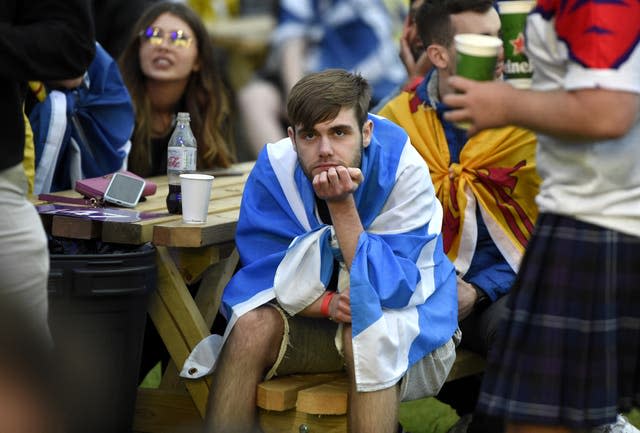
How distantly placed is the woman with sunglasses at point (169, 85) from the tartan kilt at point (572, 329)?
3089mm

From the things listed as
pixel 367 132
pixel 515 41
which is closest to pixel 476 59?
pixel 515 41

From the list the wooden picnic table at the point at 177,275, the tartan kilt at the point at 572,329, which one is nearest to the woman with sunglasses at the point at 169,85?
the wooden picnic table at the point at 177,275

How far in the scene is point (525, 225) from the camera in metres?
4.73

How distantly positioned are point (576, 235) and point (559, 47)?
0.44m

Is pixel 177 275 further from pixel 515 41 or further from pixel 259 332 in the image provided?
pixel 515 41

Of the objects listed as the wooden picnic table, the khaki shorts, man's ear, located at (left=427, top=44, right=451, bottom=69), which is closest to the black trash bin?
the wooden picnic table

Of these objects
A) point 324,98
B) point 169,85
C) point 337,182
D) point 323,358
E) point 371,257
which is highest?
point 324,98

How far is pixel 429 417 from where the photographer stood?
17.5ft

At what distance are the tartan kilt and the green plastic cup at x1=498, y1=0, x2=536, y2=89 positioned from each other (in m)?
0.41

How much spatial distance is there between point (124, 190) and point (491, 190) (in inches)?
53.6

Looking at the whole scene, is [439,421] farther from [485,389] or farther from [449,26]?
[485,389]

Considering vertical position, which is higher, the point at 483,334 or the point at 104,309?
the point at 104,309

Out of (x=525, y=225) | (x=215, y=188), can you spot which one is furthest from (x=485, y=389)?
(x=215, y=188)

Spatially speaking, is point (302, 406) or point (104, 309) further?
point (104, 309)
